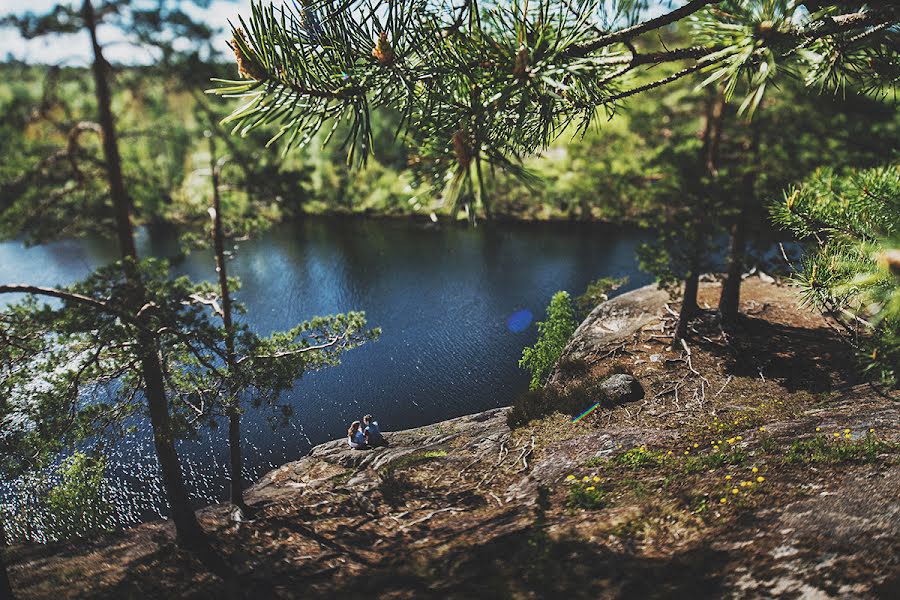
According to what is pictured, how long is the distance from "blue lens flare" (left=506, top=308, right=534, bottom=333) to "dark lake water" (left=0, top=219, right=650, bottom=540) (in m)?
0.28

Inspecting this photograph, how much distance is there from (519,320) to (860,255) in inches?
610

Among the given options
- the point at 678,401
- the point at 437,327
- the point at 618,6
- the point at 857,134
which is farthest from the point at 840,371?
the point at 437,327

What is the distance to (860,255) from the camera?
341cm

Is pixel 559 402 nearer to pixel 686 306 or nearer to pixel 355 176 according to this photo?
pixel 686 306

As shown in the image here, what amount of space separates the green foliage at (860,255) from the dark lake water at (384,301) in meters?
7.10

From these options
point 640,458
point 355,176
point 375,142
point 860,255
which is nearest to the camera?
point 860,255

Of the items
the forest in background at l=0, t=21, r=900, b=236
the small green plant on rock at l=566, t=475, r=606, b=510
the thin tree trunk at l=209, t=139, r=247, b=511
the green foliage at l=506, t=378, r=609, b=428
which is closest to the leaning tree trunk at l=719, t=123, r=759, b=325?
the forest in background at l=0, t=21, r=900, b=236

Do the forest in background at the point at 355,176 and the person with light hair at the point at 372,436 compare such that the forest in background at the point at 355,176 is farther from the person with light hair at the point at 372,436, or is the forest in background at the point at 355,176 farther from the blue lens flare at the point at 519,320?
the blue lens flare at the point at 519,320

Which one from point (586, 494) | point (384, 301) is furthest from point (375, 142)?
point (384, 301)

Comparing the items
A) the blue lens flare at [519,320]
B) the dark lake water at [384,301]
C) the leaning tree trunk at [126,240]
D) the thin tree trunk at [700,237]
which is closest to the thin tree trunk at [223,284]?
the leaning tree trunk at [126,240]

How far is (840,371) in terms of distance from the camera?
351 inches

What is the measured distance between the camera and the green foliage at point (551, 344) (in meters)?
13.8

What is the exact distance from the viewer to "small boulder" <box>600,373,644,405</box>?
9492 millimetres

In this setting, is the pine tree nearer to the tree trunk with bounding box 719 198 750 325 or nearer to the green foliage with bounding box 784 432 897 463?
the green foliage with bounding box 784 432 897 463
